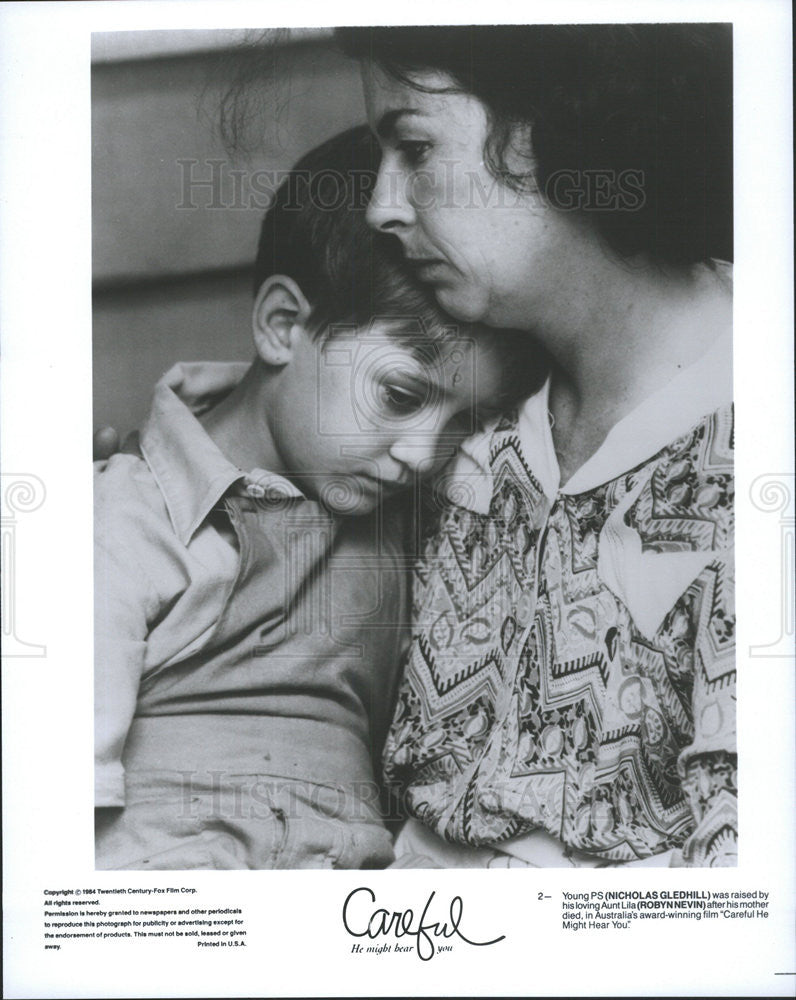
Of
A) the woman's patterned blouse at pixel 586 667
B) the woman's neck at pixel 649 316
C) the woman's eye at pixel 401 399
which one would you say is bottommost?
the woman's patterned blouse at pixel 586 667

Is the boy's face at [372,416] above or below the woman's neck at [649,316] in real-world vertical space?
below

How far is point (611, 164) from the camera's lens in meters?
2.09

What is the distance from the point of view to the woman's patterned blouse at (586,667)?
207cm

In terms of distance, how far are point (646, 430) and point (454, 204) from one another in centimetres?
56

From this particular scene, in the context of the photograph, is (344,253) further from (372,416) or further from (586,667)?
(586,667)

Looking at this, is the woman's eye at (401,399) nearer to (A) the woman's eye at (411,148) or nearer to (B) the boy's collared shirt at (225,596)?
(B) the boy's collared shirt at (225,596)

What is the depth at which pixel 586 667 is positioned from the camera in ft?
6.82

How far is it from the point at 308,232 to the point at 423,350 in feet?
1.03

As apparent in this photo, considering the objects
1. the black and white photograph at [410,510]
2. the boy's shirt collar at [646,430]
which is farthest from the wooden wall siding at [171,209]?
the boy's shirt collar at [646,430]

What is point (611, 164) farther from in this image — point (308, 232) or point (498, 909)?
point (498, 909)

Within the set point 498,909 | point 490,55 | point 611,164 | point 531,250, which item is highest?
point 490,55

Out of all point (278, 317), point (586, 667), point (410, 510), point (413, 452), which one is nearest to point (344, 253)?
point (278, 317)

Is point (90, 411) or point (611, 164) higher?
point (611, 164)

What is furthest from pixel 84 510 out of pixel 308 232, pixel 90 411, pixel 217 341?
pixel 308 232
